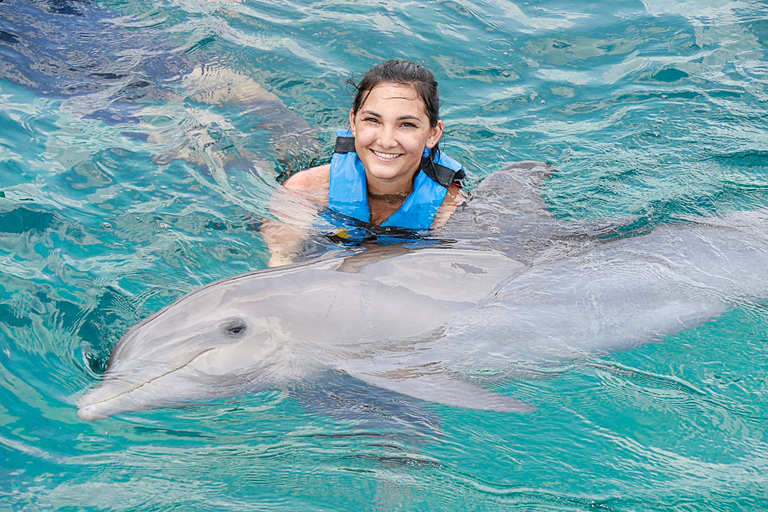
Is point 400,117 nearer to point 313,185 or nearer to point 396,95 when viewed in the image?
point 396,95

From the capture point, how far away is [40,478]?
12.5ft

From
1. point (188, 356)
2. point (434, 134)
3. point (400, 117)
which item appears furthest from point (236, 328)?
point (434, 134)

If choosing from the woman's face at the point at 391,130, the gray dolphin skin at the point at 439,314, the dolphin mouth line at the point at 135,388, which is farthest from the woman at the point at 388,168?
the dolphin mouth line at the point at 135,388

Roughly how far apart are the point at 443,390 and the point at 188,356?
1574mm

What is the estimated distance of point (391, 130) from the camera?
231 inches

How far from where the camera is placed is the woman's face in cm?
581

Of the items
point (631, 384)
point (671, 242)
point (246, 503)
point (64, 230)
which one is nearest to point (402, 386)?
point (246, 503)

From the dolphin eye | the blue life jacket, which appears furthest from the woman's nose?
the dolphin eye

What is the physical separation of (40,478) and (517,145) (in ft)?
19.6

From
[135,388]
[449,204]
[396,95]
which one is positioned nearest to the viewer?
[135,388]

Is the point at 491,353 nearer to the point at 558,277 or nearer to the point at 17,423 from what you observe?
the point at 558,277

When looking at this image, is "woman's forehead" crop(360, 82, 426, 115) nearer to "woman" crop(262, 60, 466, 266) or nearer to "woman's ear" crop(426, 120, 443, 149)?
"woman" crop(262, 60, 466, 266)

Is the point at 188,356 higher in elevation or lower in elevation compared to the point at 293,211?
lower

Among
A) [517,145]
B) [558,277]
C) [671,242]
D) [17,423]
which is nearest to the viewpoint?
[17,423]
